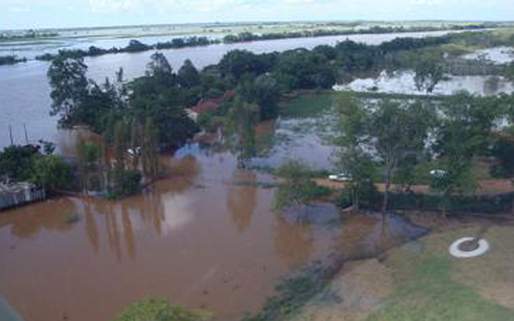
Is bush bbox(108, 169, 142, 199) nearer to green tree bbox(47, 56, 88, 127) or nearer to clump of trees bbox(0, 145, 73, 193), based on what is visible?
clump of trees bbox(0, 145, 73, 193)

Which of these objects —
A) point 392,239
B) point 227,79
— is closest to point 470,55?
point 227,79

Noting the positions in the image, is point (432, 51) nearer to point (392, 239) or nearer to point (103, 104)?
point (103, 104)

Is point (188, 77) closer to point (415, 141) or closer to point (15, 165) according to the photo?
point (15, 165)

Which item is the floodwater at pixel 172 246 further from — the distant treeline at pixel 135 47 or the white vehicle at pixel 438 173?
the distant treeline at pixel 135 47

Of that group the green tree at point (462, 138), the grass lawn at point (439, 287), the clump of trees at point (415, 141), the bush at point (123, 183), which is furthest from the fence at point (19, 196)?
the green tree at point (462, 138)

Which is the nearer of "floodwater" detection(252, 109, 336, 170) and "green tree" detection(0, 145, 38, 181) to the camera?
"green tree" detection(0, 145, 38, 181)

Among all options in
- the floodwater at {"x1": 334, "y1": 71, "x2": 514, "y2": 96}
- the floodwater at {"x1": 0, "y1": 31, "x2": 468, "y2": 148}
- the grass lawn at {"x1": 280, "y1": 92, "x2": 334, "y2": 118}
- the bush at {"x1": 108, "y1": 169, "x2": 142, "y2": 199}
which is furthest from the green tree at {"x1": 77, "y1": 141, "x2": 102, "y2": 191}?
the floodwater at {"x1": 334, "y1": 71, "x2": 514, "y2": 96}
